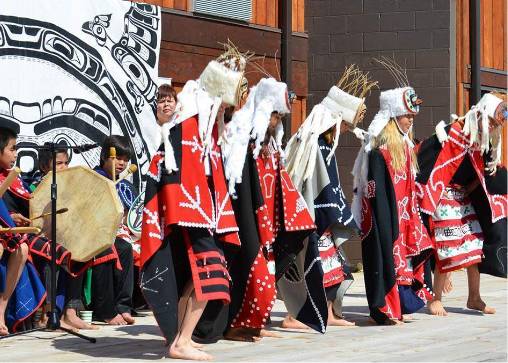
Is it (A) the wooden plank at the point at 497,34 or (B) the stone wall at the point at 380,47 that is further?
(A) the wooden plank at the point at 497,34

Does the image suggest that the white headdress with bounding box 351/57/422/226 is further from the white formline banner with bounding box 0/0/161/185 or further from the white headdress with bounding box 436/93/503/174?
the white formline banner with bounding box 0/0/161/185

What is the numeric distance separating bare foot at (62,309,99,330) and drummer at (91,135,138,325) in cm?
30

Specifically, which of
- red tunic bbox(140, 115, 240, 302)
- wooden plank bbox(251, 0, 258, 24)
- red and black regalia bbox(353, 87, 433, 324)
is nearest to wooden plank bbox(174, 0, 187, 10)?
wooden plank bbox(251, 0, 258, 24)

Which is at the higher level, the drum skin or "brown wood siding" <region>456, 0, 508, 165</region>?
"brown wood siding" <region>456, 0, 508, 165</region>

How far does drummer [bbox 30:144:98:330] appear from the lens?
878 cm

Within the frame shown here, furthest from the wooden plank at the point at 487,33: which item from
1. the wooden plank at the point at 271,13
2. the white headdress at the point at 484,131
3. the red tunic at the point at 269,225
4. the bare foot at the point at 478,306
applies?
the red tunic at the point at 269,225

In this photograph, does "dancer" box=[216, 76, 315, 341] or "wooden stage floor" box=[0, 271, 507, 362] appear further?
"dancer" box=[216, 76, 315, 341]

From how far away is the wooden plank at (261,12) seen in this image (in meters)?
13.8

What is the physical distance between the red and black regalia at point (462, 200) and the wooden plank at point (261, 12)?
164 inches

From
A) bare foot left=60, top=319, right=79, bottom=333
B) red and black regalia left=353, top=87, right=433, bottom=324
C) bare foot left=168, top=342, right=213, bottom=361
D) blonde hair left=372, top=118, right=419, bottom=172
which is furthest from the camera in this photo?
blonde hair left=372, top=118, right=419, bottom=172

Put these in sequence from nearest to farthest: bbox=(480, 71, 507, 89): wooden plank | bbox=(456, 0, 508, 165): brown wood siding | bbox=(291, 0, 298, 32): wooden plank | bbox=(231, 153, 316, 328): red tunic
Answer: bbox=(231, 153, 316, 328): red tunic
bbox=(291, 0, 298, 32): wooden plank
bbox=(456, 0, 508, 165): brown wood siding
bbox=(480, 71, 507, 89): wooden plank

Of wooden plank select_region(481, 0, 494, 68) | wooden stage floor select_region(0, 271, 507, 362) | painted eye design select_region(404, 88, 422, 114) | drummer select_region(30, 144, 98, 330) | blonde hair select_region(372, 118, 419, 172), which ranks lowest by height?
wooden stage floor select_region(0, 271, 507, 362)

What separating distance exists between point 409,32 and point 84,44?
22.7 feet

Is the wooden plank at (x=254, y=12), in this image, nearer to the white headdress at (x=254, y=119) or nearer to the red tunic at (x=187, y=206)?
→ the white headdress at (x=254, y=119)
